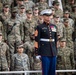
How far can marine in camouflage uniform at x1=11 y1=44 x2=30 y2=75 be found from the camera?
10539 millimetres

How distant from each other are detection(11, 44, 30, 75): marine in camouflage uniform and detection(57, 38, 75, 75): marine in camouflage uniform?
89 centimetres

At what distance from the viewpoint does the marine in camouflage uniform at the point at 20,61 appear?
415 inches

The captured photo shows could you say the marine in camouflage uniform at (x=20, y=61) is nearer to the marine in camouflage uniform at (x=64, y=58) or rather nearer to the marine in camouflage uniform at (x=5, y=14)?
the marine in camouflage uniform at (x=64, y=58)

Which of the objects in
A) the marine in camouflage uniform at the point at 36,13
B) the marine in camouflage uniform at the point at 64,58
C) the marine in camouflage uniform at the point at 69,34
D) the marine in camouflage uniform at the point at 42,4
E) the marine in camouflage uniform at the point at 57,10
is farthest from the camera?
the marine in camouflage uniform at the point at 42,4

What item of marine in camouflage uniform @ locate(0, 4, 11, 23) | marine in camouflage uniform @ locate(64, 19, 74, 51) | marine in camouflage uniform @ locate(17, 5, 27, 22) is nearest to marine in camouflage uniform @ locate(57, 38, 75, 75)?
marine in camouflage uniform @ locate(64, 19, 74, 51)

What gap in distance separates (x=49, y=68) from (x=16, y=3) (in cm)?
459

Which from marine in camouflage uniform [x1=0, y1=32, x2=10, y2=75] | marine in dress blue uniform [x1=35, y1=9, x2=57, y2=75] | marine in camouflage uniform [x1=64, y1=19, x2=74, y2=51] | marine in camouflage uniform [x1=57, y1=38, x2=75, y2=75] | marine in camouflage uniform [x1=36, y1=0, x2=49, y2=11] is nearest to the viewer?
marine in dress blue uniform [x1=35, y1=9, x2=57, y2=75]

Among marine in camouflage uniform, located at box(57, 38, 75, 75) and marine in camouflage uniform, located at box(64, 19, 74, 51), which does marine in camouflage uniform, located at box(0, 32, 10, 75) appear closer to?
marine in camouflage uniform, located at box(57, 38, 75, 75)

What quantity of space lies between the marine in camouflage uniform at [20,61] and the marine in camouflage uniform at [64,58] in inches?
35.2

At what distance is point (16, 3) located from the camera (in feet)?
41.8

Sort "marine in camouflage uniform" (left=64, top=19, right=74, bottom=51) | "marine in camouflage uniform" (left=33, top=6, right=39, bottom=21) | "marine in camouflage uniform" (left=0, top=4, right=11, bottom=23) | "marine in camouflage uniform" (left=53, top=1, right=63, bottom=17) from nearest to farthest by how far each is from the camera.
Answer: "marine in camouflage uniform" (left=64, top=19, right=74, bottom=51)
"marine in camouflage uniform" (left=0, top=4, right=11, bottom=23)
"marine in camouflage uniform" (left=33, top=6, right=39, bottom=21)
"marine in camouflage uniform" (left=53, top=1, right=63, bottom=17)

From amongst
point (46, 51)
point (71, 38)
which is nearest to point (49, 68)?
point (46, 51)

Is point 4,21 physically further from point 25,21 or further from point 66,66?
point 66,66

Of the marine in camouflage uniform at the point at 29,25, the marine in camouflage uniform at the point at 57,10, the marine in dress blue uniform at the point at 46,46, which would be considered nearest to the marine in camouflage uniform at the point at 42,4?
the marine in camouflage uniform at the point at 57,10
